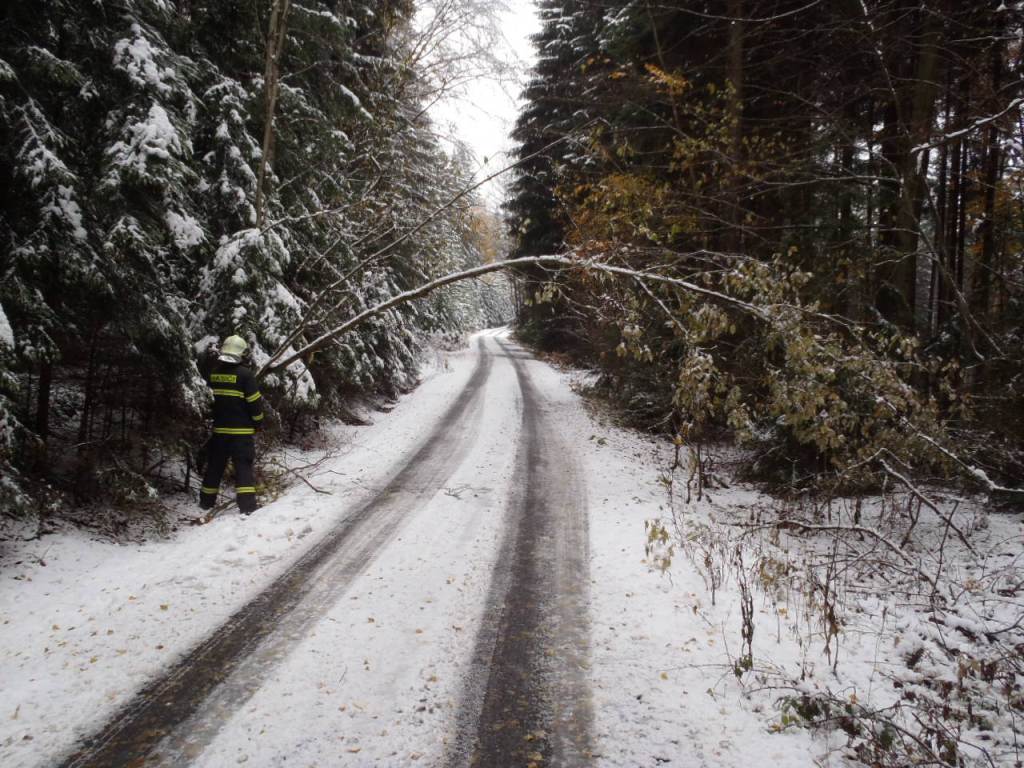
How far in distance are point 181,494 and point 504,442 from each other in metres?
6.18

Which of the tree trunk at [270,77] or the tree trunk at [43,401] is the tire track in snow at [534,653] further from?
the tree trunk at [270,77]

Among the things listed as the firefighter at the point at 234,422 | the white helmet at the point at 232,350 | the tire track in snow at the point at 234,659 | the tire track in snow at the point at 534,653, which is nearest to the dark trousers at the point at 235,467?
the firefighter at the point at 234,422

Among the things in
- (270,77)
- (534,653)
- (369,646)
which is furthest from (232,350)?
(534,653)

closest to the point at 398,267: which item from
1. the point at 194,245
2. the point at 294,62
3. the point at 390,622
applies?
the point at 294,62

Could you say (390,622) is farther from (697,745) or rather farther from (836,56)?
(836,56)

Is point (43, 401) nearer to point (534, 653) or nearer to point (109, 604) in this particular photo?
point (109, 604)

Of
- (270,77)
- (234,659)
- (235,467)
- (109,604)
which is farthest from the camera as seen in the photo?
(270,77)

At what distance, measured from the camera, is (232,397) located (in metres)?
6.75

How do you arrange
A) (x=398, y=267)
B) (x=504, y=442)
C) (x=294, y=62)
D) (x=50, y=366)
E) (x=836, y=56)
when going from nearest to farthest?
(x=50, y=366), (x=836, y=56), (x=294, y=62), (x=504, y=442), (x=398, y=267)

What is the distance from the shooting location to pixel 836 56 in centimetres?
876

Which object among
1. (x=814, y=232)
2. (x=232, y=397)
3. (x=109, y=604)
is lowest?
(x=109, y=604)

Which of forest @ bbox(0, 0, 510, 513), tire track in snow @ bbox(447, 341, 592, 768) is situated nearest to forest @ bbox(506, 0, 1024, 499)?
tire track in snow @ bbox(447, 341, 592, 768)

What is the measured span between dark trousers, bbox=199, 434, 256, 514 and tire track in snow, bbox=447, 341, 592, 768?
3.45m

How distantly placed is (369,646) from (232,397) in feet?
13.5
